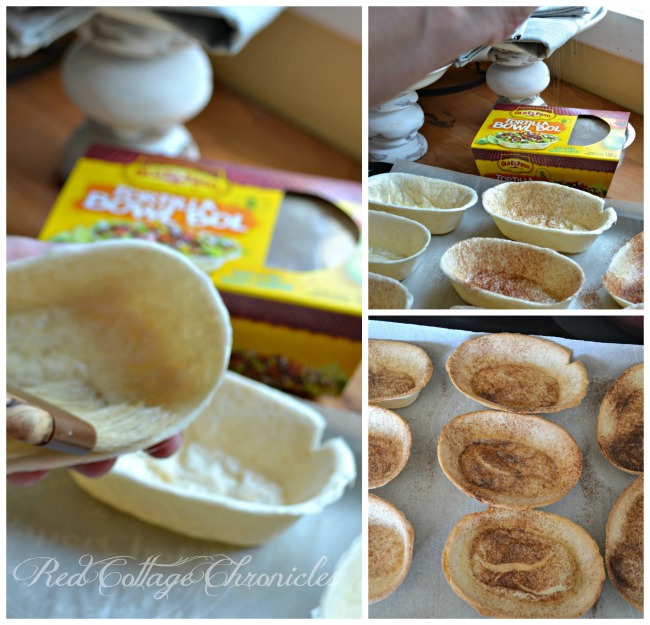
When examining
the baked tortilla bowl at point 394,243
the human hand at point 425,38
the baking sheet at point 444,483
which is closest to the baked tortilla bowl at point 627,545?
the baking sheet at point 444,483

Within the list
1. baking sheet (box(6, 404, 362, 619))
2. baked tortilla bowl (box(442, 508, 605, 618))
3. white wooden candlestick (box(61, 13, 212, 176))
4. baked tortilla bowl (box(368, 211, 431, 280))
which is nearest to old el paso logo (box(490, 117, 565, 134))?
baked tortilla bowl (box(368, 211, 431, 280))

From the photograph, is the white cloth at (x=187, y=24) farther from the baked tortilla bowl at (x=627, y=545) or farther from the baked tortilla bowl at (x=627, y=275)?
the baked tortilla bowl at (x=627, y=545)

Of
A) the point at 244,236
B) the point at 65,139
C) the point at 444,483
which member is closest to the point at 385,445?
the point at 444,483

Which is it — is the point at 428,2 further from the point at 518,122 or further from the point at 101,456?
the point at 101,456

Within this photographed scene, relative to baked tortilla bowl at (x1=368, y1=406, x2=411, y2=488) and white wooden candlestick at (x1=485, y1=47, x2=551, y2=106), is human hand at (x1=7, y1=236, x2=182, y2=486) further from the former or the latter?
white wooden candlestick at (x1=485, y1=47, x2=551, y2=106)

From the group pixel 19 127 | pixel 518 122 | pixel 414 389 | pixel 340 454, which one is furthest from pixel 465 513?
pixel 19 127

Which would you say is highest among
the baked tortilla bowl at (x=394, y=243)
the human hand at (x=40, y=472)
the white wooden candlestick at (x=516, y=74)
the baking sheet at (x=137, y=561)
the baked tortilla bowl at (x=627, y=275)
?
the white wooden candlestick at (x=516, y=74)
